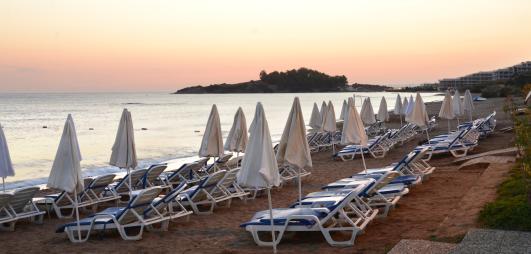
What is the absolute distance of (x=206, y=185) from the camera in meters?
10.3

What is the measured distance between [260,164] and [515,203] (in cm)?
311

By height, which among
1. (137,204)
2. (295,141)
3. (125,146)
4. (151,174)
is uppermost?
(295,141)

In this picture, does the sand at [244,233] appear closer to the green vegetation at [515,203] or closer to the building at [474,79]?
the green vegetation at [515,203]

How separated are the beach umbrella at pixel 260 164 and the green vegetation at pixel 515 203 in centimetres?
252

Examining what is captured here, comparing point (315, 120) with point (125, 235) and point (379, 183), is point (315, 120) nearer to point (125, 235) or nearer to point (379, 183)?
point (379, 183)

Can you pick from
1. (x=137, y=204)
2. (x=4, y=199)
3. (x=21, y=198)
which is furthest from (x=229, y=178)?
(x=4, y=199)

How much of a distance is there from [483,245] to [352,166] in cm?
1030

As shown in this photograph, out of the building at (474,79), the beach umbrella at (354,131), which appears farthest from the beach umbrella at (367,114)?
the building at (474,79)

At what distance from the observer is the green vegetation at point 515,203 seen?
21.6 feet

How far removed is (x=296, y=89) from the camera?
7707 inches

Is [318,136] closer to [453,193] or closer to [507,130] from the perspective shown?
[507,130]

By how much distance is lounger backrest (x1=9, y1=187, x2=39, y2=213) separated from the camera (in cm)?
952

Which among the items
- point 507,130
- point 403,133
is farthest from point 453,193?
point 507,130

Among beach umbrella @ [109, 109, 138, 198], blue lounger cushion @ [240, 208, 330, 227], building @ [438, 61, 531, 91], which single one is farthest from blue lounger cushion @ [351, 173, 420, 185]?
building @ [438, 61, 531, 91]
